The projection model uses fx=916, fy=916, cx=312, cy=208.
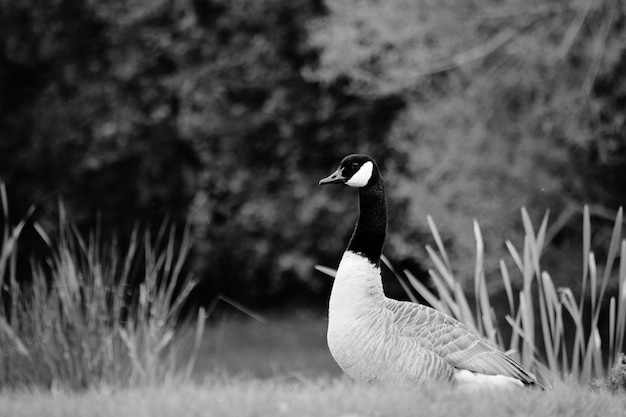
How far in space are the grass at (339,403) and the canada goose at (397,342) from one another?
166 millimetres

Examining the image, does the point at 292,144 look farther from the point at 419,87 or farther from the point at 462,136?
the point at 462,136

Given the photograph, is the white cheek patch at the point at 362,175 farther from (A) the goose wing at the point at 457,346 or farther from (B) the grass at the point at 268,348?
(B) the grass at the point at 268,348

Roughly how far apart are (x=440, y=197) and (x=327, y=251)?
4498mm

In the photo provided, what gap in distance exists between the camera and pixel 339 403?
370 centimetres

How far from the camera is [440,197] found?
28.3ft

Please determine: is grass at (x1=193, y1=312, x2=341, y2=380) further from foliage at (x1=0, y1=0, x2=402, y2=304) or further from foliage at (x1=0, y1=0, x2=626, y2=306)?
foliage at (x1=0, y1=0, x2=402, y2=304)

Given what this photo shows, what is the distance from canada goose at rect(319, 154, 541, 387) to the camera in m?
4.32

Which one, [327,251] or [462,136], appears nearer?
[462,136]

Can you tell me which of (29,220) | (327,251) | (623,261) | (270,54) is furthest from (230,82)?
(623,261)

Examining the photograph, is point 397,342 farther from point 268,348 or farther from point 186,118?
point 268,348

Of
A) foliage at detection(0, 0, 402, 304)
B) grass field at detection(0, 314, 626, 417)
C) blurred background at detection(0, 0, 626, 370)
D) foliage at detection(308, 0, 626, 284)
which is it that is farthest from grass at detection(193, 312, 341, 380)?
grass field at detection(0, 314, 626, 417)

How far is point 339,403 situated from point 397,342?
2.34 feet

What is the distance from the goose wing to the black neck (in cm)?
36

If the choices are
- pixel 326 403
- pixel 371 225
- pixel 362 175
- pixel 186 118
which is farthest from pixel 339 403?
pixel 186 118
